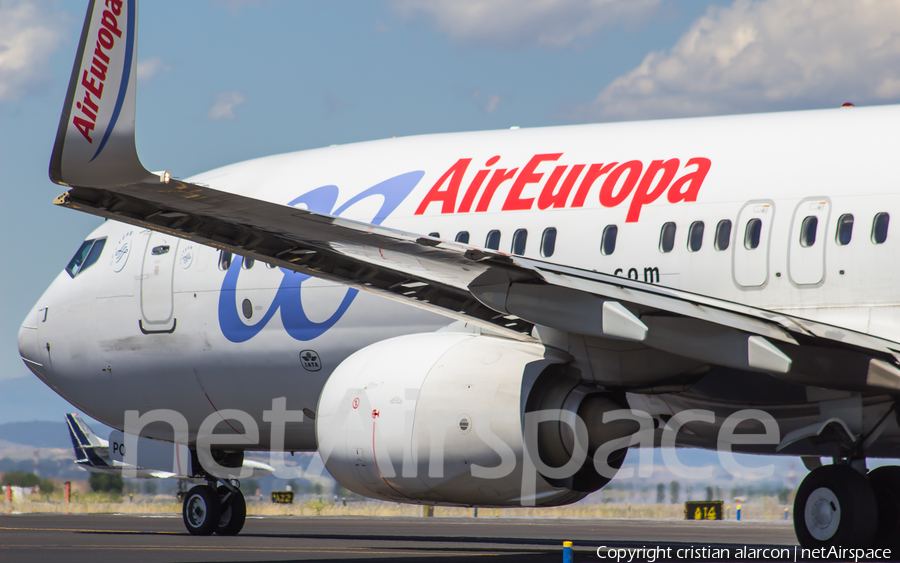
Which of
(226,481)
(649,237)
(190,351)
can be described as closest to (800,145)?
(649,237)

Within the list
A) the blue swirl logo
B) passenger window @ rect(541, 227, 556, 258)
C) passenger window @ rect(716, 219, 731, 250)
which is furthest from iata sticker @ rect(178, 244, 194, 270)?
passenger window @ rect(716, 219, 731, 250)

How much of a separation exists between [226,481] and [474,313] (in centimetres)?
714

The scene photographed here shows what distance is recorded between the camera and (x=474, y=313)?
935cm

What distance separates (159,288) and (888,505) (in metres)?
8.59

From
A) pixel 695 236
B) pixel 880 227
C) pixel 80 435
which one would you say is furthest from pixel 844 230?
pixel 80 435

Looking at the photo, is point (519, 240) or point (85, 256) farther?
point (85, 256)

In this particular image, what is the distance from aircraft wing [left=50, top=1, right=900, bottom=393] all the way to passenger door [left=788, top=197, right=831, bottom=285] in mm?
1196

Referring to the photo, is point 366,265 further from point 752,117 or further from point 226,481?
point 226,481

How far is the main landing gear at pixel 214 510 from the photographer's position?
15.1 m

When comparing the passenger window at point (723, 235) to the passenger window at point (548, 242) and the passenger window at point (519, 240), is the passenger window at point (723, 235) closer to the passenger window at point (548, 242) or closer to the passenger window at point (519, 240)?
the passenger window at point (548, 242)

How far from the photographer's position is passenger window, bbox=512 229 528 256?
11102 mm

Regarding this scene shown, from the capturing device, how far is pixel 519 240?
1116cm

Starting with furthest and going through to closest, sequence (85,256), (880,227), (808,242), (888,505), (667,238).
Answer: (85,256), (888,505), (667,238), (808,242), (880,227)

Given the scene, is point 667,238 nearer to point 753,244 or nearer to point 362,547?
point 753,244
